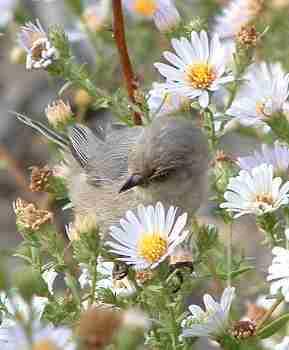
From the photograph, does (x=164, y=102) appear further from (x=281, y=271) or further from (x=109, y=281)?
(x=281, y=271)

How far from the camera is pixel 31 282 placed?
1671 mm

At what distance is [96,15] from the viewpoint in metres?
3.67

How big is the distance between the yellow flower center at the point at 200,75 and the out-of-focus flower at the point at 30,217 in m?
0.48

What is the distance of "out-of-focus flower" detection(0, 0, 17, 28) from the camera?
3578 millimetres

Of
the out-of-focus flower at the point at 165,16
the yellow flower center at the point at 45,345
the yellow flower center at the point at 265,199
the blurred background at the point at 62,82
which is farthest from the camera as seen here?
the blurred background at the point at 62,82

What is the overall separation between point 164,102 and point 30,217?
1.68 ft

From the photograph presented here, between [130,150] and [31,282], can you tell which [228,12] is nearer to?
[130,150]

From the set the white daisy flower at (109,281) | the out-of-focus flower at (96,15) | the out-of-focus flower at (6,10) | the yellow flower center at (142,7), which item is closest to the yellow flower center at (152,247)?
the white daisy flower at (109,281)

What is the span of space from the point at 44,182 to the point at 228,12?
1.10 m

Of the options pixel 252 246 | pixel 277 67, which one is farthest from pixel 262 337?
pixel 252 246

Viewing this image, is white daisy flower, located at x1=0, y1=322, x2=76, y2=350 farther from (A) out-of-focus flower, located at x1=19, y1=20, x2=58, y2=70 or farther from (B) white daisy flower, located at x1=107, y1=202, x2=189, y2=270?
(A) out-of-focus flower, located at x1=19, y1=20, x2=58, y2=70

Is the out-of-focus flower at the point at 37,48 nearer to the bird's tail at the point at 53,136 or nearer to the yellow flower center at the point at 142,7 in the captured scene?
the bird's tail at the point at 53,136

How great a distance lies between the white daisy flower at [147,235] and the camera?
213 centimetres

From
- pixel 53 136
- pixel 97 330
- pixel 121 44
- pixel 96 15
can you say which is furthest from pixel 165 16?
pixel 97 330
